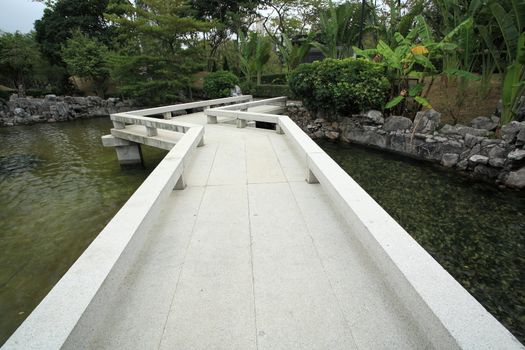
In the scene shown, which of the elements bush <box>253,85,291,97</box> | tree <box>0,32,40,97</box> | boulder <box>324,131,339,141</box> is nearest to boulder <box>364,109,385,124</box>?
boulder <box>324,131,339,141</box>

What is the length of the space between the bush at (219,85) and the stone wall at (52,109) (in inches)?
344

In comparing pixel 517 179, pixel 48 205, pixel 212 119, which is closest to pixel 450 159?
pixel 517 179

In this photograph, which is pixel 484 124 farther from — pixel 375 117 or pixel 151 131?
pixel 151 131

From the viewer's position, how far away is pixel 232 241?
270 centimetres

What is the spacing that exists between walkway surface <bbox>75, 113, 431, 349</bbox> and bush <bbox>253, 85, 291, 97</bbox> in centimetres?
1307

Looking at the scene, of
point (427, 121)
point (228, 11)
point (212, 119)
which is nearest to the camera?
point (427, 121)

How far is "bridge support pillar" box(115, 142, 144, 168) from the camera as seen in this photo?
966 cm

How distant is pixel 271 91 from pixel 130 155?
34.2 feet

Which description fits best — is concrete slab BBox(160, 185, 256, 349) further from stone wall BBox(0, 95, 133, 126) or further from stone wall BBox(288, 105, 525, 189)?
stone wall BBox(0, 95, 133, 126)

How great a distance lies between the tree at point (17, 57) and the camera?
72.5ft

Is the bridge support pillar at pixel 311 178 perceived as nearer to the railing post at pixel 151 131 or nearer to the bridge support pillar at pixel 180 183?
the bridge support pillar at pixel 180 183

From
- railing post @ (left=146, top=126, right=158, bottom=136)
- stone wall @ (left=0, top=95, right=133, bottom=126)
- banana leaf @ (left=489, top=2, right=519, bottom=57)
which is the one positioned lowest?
railing post @ (left=146, top=126, right=158, bottom=136)

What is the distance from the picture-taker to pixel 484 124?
8.09 meters

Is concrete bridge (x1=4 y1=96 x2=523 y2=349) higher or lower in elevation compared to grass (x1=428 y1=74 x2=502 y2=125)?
lower
